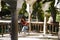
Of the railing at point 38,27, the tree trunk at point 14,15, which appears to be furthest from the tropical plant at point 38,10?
the tree trunk at point 14,15

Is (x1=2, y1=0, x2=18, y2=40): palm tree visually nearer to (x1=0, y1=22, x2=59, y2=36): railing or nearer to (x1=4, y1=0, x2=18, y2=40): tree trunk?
(x1=4, y1=0, x2=18, y2=40): tree trunk

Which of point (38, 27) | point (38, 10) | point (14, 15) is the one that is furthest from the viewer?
point (38, 10)

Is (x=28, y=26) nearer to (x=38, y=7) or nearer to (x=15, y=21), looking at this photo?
(x=38, y=7)

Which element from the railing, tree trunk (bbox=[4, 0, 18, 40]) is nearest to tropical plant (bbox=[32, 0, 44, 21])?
the railing

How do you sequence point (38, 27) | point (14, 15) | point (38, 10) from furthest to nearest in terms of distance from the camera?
1. point (38, 10)
2. point (38, 27)
3. point (14, 15)

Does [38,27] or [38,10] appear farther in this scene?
[38,10]

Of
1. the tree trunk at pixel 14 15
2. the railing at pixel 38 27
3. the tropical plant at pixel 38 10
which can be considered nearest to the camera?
the tree trunk at pixel 14 15

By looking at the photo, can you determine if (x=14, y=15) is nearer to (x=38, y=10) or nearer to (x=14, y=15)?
(x=14, y=15)

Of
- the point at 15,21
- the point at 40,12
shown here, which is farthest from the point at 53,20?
the point at 15,21

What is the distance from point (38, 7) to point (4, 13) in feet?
7.15

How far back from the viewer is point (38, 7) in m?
11.1

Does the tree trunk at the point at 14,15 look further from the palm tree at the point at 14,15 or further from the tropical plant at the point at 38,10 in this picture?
the tropical plant at the point at 38,10

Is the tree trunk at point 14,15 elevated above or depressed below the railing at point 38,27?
above

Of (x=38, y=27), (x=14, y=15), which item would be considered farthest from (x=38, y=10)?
(x=14, y=15)
